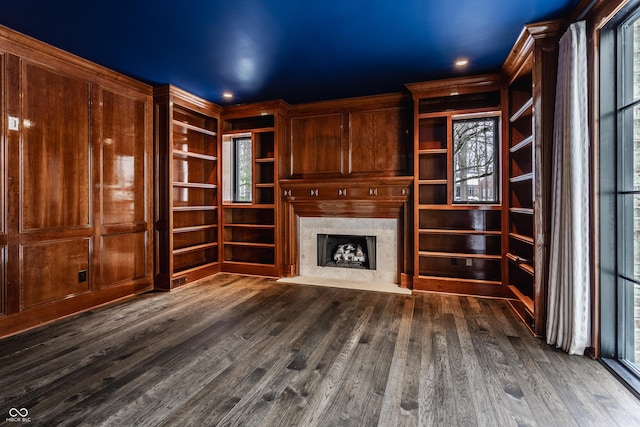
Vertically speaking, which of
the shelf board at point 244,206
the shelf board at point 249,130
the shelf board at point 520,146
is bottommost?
the shelf board at point 244,206

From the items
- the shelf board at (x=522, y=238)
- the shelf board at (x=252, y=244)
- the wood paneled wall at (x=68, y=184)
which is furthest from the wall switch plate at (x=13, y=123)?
the shelf board at (x=522, y=238)

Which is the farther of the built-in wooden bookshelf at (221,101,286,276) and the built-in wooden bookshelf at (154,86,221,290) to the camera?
the built-in wooden bookshelf at (221,101,286,276)

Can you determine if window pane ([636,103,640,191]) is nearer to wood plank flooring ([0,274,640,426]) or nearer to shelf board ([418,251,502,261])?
wood plank flooring ([0,274,640,426])

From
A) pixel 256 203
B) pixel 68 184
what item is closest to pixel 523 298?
pixel 256 203

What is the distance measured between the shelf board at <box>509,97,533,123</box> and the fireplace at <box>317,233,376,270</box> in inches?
90.5

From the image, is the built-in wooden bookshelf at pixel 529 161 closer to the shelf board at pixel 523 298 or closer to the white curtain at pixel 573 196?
the shelf board at pixel 523 298

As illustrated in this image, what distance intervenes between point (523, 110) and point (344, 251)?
113 inches

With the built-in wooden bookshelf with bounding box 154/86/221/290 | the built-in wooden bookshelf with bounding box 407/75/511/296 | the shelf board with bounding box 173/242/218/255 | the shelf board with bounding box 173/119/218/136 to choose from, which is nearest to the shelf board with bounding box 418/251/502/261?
the built-in wooden bookshelf with bounding box 407/75/511/296

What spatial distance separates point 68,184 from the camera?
3205 mm

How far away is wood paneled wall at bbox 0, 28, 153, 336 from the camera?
278cm

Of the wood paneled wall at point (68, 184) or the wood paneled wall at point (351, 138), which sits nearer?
the wood paneled wall at point (68, 184)

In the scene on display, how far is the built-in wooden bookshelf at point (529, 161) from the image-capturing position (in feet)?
8.79

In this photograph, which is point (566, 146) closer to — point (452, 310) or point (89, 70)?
point (452, 310)

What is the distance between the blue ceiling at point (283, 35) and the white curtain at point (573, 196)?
0.49 meters
